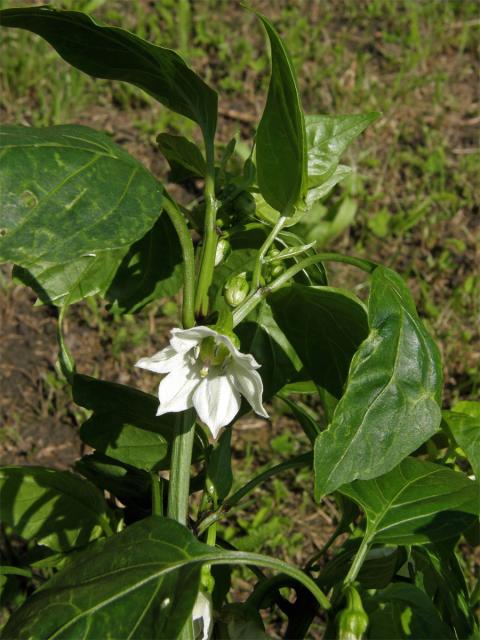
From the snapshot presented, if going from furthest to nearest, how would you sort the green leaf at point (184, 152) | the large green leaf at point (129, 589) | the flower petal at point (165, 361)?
the green leaf at point (184, 152) → the flower petal at point (165, 361) → the large green leaf at point (129, 589)

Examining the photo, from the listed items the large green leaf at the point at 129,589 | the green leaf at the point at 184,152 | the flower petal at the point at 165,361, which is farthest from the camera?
the green leaf at the point at 184,152

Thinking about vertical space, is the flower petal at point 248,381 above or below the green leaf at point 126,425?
above

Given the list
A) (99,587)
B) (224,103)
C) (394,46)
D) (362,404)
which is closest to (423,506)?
(362,404)

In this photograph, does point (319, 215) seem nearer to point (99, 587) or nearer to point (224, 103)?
point (224, 103)

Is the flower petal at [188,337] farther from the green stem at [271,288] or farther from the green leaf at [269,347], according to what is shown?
the green leaf at [269,347]

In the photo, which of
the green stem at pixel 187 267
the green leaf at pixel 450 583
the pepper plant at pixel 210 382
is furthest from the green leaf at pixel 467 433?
the green stem at pixel 187 267

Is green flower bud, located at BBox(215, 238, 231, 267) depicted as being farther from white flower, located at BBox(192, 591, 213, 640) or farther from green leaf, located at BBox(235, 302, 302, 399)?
white flower, located at BBox(192, 591, 213, 640)
